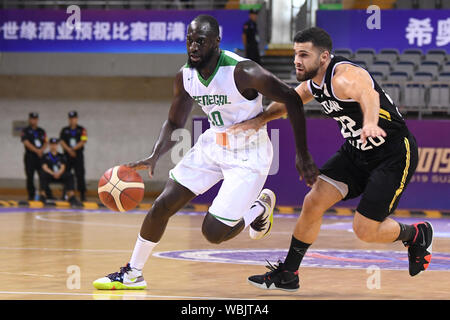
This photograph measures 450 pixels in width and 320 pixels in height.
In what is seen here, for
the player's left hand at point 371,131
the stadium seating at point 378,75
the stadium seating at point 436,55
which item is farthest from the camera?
the stadium seating at point 436,55

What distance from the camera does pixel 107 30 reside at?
21.5m

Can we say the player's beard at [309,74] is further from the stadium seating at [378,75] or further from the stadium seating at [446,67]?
the stadium seating at [446,67]

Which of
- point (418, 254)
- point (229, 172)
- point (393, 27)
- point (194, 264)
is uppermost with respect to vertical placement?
point (393, 27)

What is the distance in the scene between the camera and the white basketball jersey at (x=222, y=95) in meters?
6.97

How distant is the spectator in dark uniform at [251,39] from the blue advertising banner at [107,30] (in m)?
0.79

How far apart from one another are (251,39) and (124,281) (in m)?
13.7

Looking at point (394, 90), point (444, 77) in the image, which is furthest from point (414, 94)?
point (444, 77)

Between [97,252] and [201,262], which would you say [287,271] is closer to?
[201,262]

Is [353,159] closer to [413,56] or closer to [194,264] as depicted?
[194,264]

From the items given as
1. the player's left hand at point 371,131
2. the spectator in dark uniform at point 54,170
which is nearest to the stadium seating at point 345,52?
the spectator in dark uniform at point 54,170

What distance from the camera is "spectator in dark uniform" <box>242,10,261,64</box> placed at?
65.9 feet

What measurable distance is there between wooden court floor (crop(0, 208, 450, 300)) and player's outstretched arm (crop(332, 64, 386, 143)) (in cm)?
152

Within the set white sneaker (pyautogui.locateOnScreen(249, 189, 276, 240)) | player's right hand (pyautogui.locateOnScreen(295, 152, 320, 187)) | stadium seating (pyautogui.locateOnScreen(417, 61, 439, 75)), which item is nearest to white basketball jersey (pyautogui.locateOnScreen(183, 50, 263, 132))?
player's right hand (pyautogui.locateOnScreen(295, 152, 320, 187))

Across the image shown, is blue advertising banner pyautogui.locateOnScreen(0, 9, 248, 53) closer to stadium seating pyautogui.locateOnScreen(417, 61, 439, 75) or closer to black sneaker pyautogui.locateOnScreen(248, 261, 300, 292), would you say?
stadium seating pyautogui.locateOnScreen(417, 61, 439, 75)
